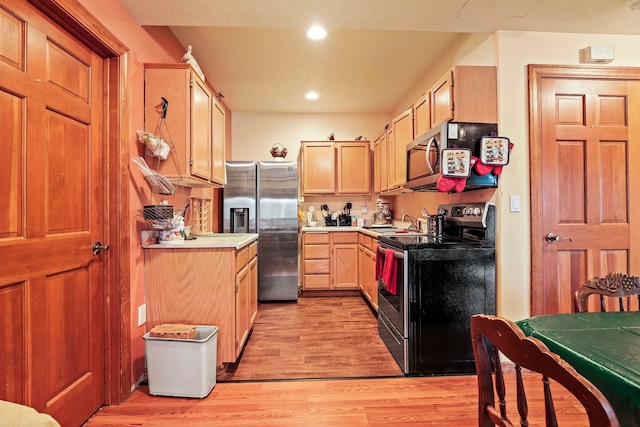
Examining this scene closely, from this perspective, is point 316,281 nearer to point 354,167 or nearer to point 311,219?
point 311,219

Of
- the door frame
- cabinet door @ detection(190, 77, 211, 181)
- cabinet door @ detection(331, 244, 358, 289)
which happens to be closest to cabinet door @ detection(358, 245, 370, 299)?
cabinet door @ detection(331, 244, 358, 289)

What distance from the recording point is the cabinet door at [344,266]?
4.27 meters

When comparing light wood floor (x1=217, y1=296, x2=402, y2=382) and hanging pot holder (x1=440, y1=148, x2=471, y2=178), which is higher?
hanging pot holder (x1=440, y1=148, x2=471, y2=178)

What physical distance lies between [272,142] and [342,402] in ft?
12.2

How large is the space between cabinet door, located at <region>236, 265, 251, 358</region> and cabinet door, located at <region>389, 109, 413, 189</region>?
1.79 metres

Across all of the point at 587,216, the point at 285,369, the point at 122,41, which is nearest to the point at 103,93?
the point at 122,41

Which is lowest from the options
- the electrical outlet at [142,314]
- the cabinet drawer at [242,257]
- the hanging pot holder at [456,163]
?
the electrical outlet at [142,314]

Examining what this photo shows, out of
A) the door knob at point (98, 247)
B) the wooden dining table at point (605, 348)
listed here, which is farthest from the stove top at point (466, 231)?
the door knob at point (98, 247)

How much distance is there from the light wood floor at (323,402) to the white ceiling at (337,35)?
2398 millimetres

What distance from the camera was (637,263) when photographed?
7.43 ft

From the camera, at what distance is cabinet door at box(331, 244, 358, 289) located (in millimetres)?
4273

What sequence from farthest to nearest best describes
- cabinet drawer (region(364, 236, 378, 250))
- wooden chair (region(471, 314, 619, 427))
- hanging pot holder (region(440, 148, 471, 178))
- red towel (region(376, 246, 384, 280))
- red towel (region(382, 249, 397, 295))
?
1. cabinet drawer (region(364, 236, 378, 250))
2. red towel (region(376, 246, 384, 280))
3. red towel (region(382, 249, 397, 295))
4. hanging pot holder (region(440, 148, 471, 178))
5. wooden chair (region(471, 314, 619, 427))

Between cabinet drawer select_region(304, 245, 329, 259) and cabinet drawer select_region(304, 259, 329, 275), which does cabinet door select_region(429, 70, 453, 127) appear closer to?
cabinet drawer select_region(304, 245, 329, 259)

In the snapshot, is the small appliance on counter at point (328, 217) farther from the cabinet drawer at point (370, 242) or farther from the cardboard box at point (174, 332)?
the cardboard box at point (174, 332)
